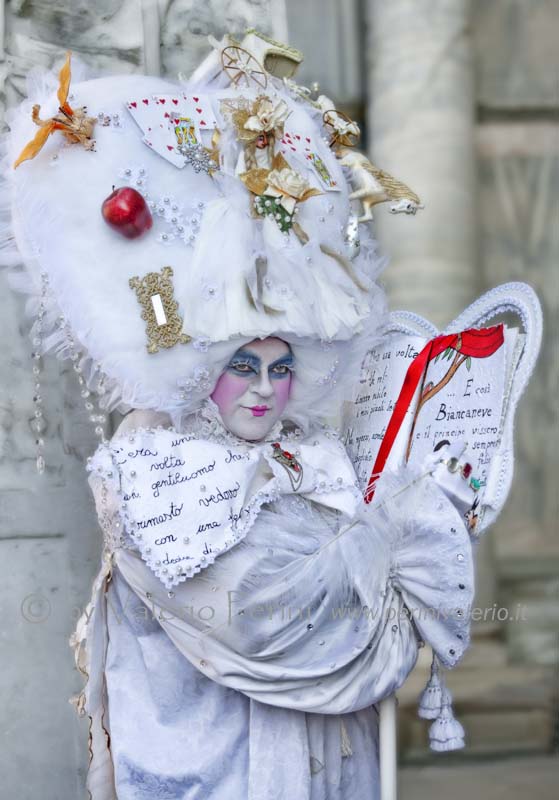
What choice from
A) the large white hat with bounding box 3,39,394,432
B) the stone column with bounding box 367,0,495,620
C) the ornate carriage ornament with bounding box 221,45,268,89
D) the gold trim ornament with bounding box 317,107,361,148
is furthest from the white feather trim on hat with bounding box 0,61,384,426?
the stone column with bounding box 367,0,495,620

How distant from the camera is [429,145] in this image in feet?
12.4

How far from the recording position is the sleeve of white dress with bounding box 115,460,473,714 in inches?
80.4

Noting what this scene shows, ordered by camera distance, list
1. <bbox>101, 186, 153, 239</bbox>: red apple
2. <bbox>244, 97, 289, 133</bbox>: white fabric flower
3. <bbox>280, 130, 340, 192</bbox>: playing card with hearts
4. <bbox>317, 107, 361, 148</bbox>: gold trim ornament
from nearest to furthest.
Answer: <bbox>101, 186, 153, 239</bbox>: red apple, <bbox>244, 97, 289, 133</bbox>: white fabric flower, <bbox>280, 130, 340, 192</bbox>: playing card with hearts, <bbox>317, 107, 361, 148</bbox>: gold trim ornament

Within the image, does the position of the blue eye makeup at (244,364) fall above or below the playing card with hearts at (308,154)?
below

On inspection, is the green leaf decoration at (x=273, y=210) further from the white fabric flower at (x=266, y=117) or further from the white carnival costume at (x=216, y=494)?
the white fabric flower at (x=266, y=117)

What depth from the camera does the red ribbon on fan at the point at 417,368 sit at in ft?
7.37

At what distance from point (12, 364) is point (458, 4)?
83.8 inches

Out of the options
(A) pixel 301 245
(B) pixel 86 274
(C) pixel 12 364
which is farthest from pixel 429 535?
(C) pixel 12 364

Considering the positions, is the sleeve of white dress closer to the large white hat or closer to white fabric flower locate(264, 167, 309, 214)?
the large white hat

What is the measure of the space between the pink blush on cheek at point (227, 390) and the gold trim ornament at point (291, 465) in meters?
0.13

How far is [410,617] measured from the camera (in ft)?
6.93

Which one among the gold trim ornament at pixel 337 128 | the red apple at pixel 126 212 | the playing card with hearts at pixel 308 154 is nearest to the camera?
the red apple at pixel 126 212

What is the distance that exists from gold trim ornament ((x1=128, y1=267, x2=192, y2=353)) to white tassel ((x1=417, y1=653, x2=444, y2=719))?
785 millimetres

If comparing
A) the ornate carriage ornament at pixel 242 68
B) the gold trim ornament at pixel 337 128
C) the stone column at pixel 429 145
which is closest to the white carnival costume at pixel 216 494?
the ornate carriage ornament at pixel 242 68
